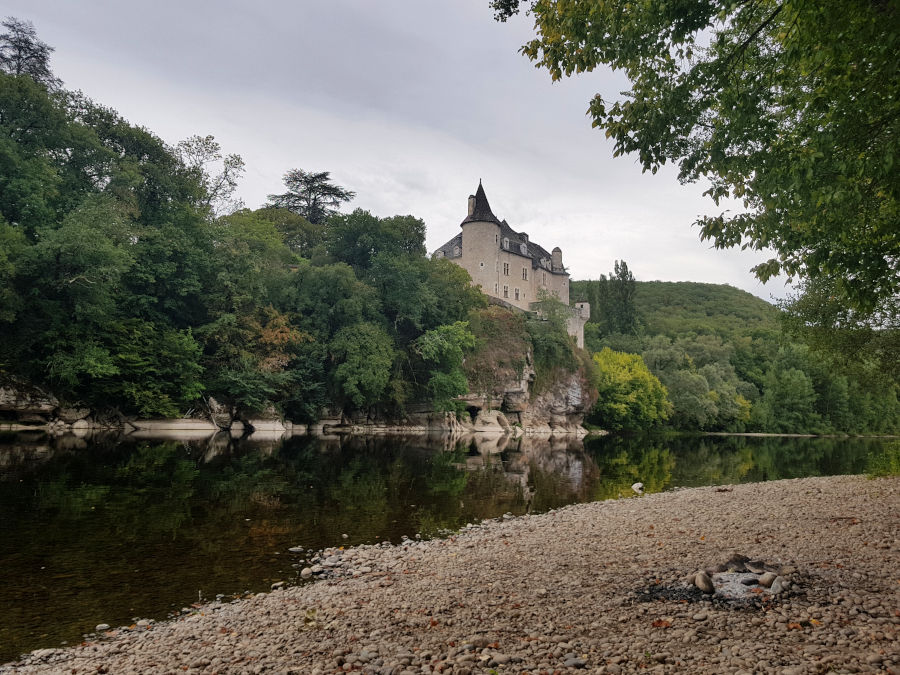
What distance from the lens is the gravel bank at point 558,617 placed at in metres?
4.91

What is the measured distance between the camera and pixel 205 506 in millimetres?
14883

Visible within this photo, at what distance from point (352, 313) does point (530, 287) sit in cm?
3523

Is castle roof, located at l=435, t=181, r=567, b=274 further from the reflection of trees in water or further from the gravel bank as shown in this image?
the gravel bank

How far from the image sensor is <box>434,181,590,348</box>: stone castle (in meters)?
74.0

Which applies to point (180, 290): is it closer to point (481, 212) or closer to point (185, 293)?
point (185, 293)

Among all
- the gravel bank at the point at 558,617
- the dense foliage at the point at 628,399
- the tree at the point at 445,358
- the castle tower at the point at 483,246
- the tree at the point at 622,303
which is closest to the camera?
the gravel bank at the point at 558,617

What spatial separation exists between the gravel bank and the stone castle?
61.6m

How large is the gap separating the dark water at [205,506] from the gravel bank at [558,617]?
124 cm

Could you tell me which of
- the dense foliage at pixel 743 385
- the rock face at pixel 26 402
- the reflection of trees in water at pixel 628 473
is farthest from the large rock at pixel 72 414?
the dense foliage at pixel 743 385

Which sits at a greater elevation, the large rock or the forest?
the forest

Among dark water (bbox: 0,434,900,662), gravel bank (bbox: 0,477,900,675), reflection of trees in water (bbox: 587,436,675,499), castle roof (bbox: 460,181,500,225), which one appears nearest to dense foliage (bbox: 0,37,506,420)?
dark water (bbox: 0,434,900,662)

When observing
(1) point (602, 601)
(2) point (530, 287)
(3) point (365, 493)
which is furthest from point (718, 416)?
(1) point (602, 601)

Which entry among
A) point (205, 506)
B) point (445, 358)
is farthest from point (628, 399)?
point (205, 506)

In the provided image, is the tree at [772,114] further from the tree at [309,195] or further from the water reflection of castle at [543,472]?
the tree at [309,195]
